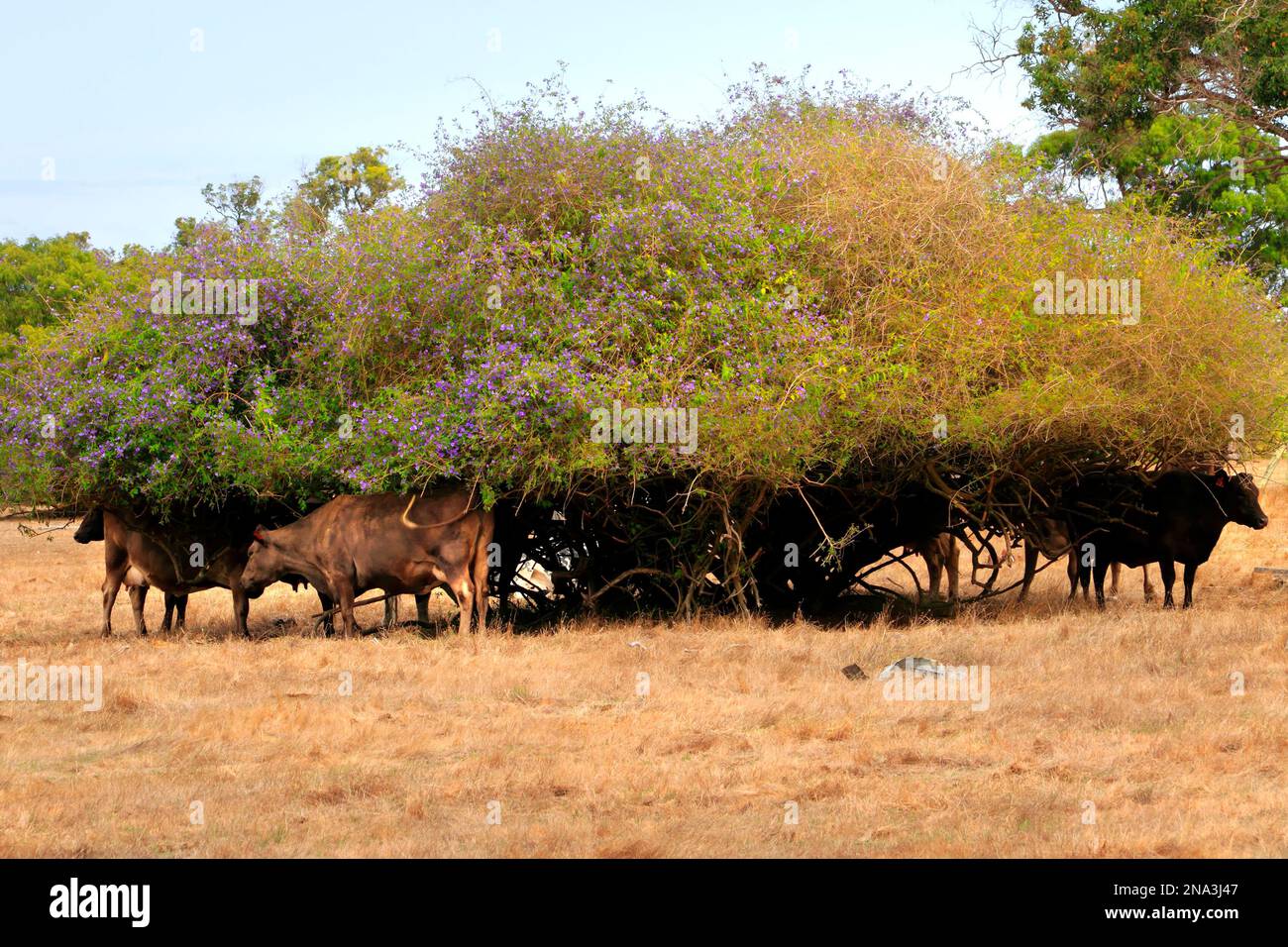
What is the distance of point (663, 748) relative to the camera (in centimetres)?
957

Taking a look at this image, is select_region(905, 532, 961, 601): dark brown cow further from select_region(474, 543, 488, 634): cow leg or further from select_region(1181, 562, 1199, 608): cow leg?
select_region(474, 543, 488, 634): cow leg

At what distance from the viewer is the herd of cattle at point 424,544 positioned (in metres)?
15.3

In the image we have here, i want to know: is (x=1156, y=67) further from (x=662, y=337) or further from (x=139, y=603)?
(x=139, y=603)

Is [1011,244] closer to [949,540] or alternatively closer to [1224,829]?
[949,540]

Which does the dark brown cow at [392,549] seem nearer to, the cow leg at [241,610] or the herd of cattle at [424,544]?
the herd of cattle at [424,544]

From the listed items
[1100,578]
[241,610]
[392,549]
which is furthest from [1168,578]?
[241,610]

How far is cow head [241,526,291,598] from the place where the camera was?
15.8 m

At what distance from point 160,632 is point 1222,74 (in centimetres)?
1739

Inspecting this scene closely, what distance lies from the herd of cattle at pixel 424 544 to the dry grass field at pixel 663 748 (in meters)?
0.86

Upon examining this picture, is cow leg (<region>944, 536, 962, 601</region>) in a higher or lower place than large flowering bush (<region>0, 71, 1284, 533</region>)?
lower

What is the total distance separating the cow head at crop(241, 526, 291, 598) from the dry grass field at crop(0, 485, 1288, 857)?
1178 mm

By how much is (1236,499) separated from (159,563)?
488 inches

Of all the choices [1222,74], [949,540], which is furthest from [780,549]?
[1222,74]

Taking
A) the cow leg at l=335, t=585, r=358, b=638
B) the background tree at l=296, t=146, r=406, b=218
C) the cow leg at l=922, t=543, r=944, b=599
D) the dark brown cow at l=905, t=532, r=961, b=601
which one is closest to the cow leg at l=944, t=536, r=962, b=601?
the dark brown cow at l=905, t=532, r=961, b=601
